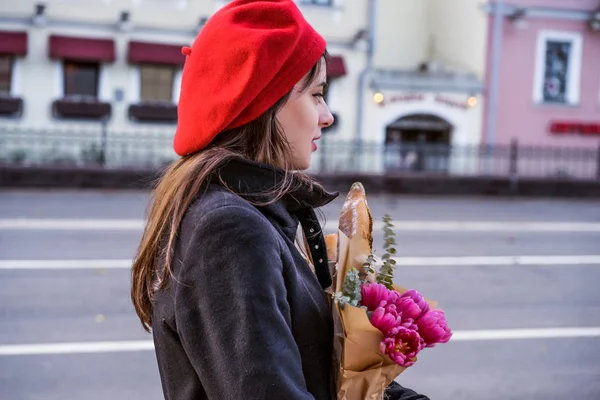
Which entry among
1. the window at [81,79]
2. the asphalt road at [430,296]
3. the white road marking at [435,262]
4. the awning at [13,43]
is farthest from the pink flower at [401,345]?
the window at [81,79]

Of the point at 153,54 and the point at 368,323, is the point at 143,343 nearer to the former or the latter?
the point at 368,323

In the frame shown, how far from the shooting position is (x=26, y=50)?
18.5 meters

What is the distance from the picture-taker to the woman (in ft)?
4.32

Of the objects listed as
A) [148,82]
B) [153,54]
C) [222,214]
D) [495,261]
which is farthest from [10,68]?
[222,214]

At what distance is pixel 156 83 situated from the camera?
20062 mm

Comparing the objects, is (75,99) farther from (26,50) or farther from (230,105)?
(230,105)

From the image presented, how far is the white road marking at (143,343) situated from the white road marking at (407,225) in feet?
15.0

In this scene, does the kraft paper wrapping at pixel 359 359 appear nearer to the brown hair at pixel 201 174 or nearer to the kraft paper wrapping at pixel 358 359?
the kraft paper wrapping at pixel 358 359

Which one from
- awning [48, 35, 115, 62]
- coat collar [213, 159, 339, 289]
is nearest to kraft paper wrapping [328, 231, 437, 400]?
coat collar [213, 159, 339, 289]

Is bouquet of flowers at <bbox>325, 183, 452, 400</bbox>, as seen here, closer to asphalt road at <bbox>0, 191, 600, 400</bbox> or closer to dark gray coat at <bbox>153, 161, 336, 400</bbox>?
dark gray coat at <bbox>153, 161, 336, 400</bbox>

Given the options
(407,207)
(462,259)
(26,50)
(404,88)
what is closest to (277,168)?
(462,259)

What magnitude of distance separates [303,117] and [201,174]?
0.27 meters

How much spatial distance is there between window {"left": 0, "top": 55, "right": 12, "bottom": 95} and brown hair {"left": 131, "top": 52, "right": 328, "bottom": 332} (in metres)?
19.0

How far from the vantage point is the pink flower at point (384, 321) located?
144 cm
